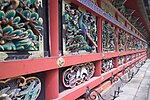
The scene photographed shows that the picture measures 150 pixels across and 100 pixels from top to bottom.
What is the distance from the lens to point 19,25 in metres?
1.42

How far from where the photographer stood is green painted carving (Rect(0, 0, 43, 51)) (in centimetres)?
131

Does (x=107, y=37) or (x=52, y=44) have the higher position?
(x=107, y=37)

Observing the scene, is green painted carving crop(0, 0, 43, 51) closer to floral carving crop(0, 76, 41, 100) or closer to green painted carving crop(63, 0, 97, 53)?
floral carving crop(0, 76, 41, 100)

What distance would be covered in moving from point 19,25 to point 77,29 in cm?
119

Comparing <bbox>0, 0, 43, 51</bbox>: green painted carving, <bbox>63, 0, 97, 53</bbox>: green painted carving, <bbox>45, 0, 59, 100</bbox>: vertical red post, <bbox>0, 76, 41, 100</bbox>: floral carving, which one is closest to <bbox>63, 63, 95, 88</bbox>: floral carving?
<bbox>63, 0, 97, 53</bbox>: green painted carving

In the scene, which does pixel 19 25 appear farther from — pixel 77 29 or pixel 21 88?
pixel 77 29

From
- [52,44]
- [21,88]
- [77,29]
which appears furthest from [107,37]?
[21,88]

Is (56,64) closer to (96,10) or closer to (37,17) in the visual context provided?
(37,17)

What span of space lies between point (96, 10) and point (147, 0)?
3458 mm

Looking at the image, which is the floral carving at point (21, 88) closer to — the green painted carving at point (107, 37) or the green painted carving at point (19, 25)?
the green painted carving at point (19, 25)

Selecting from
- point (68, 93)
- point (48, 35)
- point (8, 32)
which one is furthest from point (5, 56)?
point (68, 93)

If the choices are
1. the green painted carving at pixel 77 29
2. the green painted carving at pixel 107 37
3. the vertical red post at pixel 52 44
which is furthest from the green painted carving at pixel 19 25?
the green painted carving at pixel 107 37

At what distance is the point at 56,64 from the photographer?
1897 mm

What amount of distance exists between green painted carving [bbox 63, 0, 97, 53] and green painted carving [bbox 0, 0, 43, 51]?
1.98ft
